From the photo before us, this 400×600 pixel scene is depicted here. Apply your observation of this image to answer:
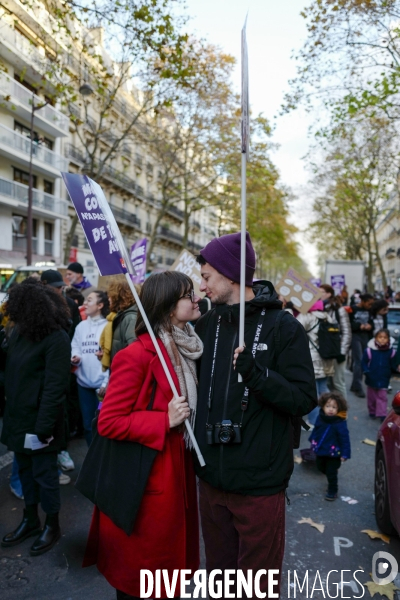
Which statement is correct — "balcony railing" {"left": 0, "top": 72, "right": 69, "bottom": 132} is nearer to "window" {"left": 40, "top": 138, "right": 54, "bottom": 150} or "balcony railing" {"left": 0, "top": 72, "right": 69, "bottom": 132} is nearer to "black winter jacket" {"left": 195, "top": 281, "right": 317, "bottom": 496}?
"window" {"left": 40, "top": 138, "right": 54, "bottom": 150}

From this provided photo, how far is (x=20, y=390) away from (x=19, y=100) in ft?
95.2

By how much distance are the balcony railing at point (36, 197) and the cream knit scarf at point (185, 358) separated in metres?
27.2

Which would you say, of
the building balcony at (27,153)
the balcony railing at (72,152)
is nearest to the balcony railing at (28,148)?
the building balcony at (27,153)

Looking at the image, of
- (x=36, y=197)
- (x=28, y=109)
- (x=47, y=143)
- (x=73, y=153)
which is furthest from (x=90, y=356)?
(x=73, y=153)

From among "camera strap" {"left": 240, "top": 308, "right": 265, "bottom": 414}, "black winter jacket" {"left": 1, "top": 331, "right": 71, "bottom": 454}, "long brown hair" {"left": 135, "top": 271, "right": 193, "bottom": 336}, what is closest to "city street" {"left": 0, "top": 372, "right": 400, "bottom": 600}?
"black winter jacket" {"left": 1, "top": 331, "right": 71, "bottom": 454}

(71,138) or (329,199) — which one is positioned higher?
(71,138)

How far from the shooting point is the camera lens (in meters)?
2.19

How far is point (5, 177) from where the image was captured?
28.6m

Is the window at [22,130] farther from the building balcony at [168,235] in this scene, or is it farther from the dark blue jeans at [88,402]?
the dark blue jeans at [88,402]

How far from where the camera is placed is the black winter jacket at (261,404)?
2176 millimetres

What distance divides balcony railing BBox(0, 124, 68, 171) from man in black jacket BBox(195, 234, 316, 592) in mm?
27652

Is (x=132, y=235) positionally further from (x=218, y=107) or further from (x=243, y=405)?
(x=243, y=405)

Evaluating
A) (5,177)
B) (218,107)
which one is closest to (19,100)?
(5,177)

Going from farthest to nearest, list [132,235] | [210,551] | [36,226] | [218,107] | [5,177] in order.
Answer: [132,235] < [36,226] < [5,177] < [218,107] < [210,551]
